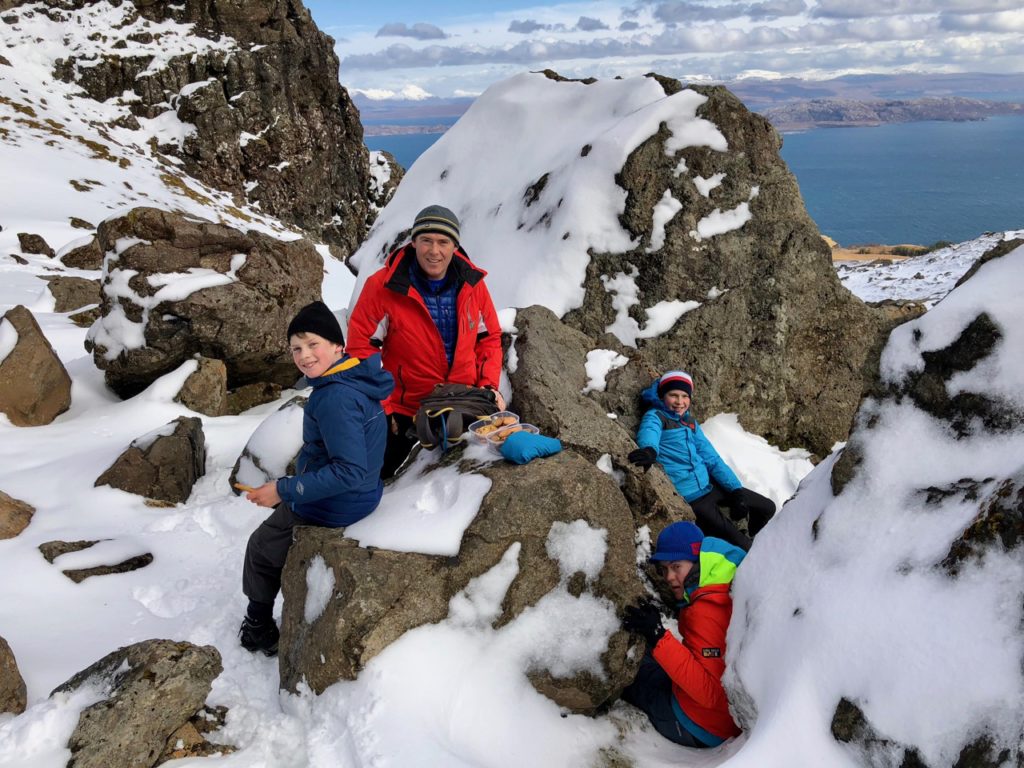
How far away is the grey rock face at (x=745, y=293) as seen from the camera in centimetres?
885

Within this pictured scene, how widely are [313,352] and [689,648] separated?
3042mm

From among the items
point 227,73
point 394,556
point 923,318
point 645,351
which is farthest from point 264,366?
point 227,73

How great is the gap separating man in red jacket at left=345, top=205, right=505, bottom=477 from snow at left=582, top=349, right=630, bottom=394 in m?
2.05

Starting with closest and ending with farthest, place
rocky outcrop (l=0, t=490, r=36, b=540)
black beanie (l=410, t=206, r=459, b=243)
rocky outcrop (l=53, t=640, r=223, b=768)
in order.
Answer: rocky outcrop (l=53, t=640, r=223, b=768), black beanie (l=410, t=206, r=459, b=243), rocky outcrop (l=0, t=490, r=36, b=540)

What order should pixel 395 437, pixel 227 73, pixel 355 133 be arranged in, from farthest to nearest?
pixel 355 133 < pixel 227 73 < pixel 395 437

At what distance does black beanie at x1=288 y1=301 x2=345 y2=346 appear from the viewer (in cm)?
402

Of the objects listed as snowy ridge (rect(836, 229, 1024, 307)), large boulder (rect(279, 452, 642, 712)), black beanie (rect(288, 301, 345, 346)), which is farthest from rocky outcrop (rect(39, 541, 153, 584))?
snowy ridge (rect(836, 229, 1024, 307))

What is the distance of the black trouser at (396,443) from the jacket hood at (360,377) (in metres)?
1.45

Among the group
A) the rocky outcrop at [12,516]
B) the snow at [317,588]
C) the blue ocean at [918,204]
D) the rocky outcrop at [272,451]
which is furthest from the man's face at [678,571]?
the blue ocean at [918,204]

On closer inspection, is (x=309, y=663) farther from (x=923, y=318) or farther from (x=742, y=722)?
(x=923, y=318)

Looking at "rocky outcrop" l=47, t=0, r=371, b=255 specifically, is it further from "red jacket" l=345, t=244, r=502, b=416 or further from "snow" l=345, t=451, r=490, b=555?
"snow" l=345, t=451, r=490, b=555

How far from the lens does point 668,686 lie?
4230mm

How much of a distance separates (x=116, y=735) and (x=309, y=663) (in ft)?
3.36

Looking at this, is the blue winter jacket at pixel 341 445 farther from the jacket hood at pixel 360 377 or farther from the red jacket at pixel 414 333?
the red jacket at pixel 414 333
